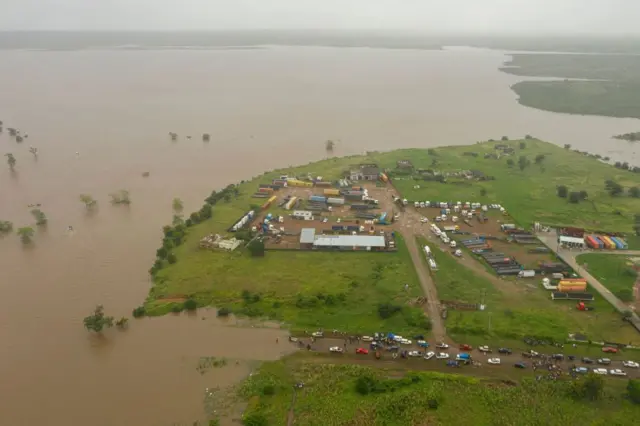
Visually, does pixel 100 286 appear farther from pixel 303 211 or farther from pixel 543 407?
pixel 543 407

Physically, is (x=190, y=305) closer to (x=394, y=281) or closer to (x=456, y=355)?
(x=394, y=281)

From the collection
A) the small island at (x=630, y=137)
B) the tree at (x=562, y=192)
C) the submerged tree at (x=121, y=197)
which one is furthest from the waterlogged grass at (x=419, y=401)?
the small island at (x=630, y=137)

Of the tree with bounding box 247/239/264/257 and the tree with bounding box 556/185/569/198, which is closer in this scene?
the tree with bounding box 247/239/264/257

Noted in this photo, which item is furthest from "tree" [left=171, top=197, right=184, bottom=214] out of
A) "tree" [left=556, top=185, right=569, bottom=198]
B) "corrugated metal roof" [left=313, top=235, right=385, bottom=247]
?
"tree" [left=556, top=185, right=569, bottom=198]

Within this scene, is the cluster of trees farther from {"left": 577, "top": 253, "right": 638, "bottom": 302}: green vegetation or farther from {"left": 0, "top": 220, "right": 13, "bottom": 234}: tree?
{"left": 0, "top": 220, "right": 13, "bottom": 234}: tree

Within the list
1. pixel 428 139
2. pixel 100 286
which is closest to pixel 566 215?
pixel 428 139

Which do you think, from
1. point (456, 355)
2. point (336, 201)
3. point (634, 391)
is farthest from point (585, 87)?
point (456, 355)
